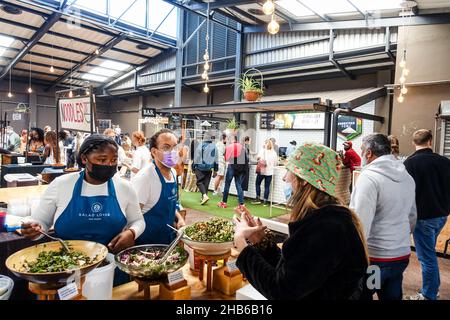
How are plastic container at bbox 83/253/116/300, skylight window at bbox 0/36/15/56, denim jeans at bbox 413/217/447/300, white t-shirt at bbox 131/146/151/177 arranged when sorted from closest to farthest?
plastic container at bbox 83/253/116/300
denim jeans at bbox 413/217/447/300
white t-shirt at bbox 131/146/151/177
skylight window at bbox 0/36/15/56

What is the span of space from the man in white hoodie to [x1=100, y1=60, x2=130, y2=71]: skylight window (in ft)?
47.4

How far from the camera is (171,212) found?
2303 millimetres

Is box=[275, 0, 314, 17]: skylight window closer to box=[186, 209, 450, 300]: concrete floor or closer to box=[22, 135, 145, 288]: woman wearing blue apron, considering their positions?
box=[186, 209, 450, 300]: concrete floor

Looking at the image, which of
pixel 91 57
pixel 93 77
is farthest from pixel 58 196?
pixel 93 77

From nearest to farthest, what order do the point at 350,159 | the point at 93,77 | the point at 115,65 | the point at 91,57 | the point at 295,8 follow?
the point at 350,159 → the point at 295,8 → the point at 91,57 → the point at 115,65 → the point at 93,77

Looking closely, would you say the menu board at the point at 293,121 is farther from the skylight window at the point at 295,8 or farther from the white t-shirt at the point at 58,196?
the white t-shirt at the point at 58,196

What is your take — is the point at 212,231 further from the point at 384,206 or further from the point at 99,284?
the point at 384,206

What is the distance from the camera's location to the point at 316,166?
1.22m

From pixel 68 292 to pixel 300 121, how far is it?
30.5 ft

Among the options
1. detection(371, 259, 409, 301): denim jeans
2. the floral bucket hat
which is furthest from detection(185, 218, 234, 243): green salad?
detection(371, 259, 409, 301): denim jeans

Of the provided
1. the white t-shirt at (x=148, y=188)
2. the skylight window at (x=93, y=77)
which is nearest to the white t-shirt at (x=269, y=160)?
the white t-shirt at (x=148, y=188)

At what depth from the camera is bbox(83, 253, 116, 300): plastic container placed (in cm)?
129

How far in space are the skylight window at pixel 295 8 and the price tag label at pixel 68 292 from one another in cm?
799
